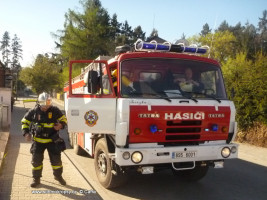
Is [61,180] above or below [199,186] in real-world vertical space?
above

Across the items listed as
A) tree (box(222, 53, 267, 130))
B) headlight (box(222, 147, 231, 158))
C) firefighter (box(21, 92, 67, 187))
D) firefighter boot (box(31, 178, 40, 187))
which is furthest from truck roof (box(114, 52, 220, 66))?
tree (box(222, 53, 267, 130))

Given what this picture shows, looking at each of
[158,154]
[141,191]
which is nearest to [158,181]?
[141,191]

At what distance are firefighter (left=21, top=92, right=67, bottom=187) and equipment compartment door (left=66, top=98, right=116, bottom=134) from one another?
58 cm

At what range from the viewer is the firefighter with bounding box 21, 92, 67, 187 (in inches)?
200

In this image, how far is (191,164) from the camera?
4.86 metres

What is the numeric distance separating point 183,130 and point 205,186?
1.64m

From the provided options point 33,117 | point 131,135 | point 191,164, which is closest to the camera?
point 131,135

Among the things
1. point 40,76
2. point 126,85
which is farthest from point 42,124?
point 40,76

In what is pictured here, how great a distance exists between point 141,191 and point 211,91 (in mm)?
2302

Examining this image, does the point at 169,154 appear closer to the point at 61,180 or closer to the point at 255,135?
the point at 61,180

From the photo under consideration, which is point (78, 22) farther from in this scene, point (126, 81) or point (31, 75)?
point (126, 81)

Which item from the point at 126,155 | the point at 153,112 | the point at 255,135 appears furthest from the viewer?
the point at 255,135

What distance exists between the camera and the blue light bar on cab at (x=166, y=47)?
506 centimetres

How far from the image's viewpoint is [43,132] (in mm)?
5062
